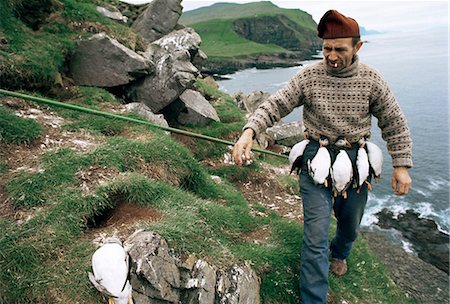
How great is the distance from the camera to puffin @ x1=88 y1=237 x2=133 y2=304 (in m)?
4.29

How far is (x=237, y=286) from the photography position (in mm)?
5293

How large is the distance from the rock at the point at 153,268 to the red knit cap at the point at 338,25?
3.61 meters

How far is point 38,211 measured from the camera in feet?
18.2

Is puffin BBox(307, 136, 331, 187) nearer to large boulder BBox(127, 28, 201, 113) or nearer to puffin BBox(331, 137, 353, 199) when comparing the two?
puffin BBox(331, 137, 353, 199)

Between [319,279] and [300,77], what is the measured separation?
288 cm

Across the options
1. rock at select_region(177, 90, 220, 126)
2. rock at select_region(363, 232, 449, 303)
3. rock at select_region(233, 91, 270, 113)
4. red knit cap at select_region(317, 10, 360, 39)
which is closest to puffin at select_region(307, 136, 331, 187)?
red knit cap at select_region(317, 10, 360, 39)

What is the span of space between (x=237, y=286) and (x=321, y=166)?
2089mm

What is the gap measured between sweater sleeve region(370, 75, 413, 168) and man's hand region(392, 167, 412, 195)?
0.08m

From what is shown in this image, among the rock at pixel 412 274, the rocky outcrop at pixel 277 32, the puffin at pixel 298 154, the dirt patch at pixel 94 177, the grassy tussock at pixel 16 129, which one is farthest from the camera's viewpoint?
the rocky outcrop at pixel 277 32

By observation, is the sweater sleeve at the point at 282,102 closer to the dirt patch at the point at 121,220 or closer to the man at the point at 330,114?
the man at the point at 330,114

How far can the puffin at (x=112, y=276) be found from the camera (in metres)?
4.29

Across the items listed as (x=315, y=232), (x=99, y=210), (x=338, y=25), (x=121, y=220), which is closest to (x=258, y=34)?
(x=338, y=25)

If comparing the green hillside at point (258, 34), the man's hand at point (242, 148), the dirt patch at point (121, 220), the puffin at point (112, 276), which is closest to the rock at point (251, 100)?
the dirt patch at point (121, 220)

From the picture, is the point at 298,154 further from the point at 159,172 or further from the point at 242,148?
the point at 159,172
